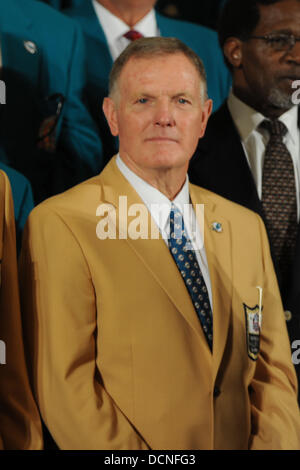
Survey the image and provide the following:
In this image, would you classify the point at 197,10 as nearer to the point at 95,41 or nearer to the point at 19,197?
the point at 95,41

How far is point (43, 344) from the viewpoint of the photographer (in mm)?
1699

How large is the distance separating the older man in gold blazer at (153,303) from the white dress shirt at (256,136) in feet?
0.96

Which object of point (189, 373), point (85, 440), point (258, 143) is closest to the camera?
point (85, 440)

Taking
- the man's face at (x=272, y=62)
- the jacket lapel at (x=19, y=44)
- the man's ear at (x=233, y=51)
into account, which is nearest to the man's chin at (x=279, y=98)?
the man's face at (x=272, y=62)

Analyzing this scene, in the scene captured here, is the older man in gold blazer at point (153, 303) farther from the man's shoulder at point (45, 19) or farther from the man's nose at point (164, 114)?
the man's shoulder at point (45, 19)

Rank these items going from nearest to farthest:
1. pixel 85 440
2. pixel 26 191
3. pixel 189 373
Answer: pixel 85 440 → pixel 189 373 → pixel 26 191

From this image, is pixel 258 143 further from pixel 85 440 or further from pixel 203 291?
pixel 85 440

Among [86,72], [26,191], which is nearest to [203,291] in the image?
[26,191]

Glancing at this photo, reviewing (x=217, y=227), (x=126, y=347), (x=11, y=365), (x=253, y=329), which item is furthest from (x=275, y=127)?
(x=11, y=365)

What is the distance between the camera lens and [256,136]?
7.27 feet

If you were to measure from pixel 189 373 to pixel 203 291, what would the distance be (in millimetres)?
220

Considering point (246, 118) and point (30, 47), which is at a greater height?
point (30, 47)

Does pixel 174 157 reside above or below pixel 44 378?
above

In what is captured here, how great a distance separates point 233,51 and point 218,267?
2.56ft
